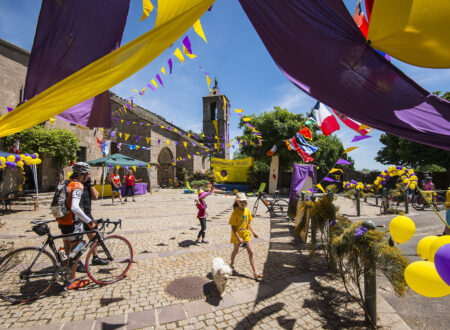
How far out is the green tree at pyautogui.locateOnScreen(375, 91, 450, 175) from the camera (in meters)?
19.5

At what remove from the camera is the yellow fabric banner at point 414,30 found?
137 cm

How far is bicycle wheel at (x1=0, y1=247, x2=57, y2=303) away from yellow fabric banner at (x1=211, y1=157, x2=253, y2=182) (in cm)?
2144

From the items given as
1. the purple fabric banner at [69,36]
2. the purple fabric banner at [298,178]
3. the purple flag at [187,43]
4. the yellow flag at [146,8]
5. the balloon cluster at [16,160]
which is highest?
the purple flag at [187,43]

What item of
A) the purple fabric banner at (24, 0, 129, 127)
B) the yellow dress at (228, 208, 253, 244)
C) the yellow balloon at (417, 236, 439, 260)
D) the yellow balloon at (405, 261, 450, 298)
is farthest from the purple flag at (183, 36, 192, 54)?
the yellow balloon at (405, 261, 450, 298)

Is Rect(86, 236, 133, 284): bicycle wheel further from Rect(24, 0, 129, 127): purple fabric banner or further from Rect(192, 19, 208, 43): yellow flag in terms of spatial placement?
Rect(192, 19, 208, 43): yellow flag

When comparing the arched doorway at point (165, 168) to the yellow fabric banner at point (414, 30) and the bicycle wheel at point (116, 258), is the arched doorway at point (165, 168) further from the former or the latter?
the yellow fabric banner at point (414, 30)

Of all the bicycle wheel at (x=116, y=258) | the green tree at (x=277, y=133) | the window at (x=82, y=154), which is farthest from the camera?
the green tree at (x=277, y=133)

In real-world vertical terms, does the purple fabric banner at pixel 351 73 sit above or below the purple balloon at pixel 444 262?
above

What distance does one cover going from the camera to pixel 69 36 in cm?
205

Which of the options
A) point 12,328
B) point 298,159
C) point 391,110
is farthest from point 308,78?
point 298,159

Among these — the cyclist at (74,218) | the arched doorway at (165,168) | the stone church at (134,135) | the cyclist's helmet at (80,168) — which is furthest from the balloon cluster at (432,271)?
the arched doorway at (165,168)

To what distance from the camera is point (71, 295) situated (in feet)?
11.2

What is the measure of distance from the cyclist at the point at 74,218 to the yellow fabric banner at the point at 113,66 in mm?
1972

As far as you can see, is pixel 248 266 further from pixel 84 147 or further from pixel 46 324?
pixel 84 147
